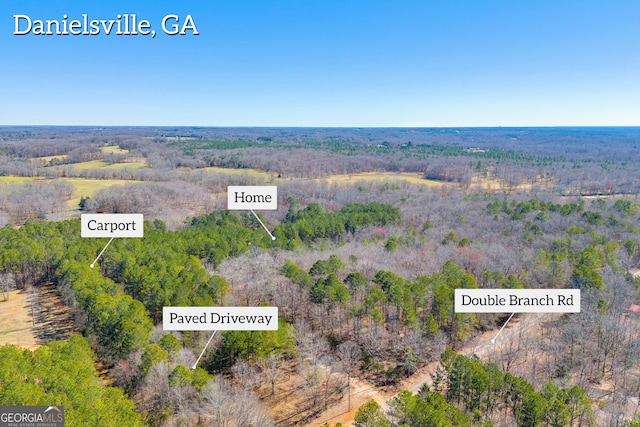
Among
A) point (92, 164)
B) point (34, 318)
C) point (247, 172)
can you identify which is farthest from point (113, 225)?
point (92, 164)

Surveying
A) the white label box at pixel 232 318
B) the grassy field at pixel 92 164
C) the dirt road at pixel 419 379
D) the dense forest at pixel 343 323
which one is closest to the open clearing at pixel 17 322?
the dense forest at pixel 343 323

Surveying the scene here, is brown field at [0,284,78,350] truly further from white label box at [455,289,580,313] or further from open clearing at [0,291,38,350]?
white label box at [455,289,580,313]

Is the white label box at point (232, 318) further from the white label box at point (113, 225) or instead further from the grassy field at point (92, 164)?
the grassy field at point (92, 164)

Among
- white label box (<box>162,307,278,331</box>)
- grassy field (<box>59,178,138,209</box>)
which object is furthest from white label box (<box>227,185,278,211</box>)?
grassy field (<box>59,178,138,209</box>)

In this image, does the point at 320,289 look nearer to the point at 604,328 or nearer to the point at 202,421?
the point at 202,421

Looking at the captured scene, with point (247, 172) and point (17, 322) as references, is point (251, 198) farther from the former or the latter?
point (247, 172)

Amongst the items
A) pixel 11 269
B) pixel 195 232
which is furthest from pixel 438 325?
pixel 11 269

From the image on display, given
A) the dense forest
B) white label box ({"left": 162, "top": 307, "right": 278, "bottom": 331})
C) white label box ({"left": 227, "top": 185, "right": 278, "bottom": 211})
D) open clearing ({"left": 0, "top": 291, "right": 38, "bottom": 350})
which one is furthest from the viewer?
open clearing ({"left": 0, "top": 291, "right": 38, "bottom": 350})

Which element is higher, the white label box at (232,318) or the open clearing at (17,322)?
the white label box at (232,318)

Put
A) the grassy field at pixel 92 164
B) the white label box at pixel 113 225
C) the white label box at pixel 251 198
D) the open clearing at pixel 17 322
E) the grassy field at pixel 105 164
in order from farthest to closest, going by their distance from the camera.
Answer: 1. the grassy field at pixel 105 164
2. the grassy field at pixel 92 164
3. the open clearing at pixel 17 322
4. the white label box at pixel 113 225
5. the white label box at pixel 251 198
